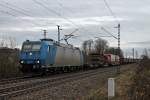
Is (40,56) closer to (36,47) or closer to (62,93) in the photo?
(36,47)

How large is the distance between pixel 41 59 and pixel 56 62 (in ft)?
12.9

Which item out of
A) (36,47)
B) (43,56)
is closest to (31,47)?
(36,47)

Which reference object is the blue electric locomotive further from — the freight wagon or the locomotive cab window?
the freight wagon

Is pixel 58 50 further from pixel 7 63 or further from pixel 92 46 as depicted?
pixel 92 46

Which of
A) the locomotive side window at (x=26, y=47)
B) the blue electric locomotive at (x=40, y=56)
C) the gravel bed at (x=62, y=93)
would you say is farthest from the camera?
the locomotive side window at (x=26, y=47)

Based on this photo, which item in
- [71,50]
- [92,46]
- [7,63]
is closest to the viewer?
[7,63]

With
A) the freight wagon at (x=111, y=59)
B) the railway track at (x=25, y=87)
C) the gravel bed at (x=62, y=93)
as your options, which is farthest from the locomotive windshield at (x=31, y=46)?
the freight wagon at (x=111, y=59)

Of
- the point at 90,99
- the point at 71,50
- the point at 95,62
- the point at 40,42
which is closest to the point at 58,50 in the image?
the point at 40,42

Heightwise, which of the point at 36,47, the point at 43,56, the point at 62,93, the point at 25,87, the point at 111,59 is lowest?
the point at 62,93

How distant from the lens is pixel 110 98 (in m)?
13.5

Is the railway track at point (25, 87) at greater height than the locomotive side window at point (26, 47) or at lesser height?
lesser

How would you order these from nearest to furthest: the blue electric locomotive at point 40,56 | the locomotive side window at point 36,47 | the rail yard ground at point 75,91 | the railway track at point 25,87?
1. the rail yard ground at point 75,91
2. the railway track at point 25,87
3. the blue electric locomotive at point 40,56
4. the locomotive side window at point 36,47

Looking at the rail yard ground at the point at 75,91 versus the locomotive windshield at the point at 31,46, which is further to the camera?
the locomotive windshield at the point at 31,46

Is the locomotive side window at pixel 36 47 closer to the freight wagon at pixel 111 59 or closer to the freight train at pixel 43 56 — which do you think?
the freight train at pixel 43 56
